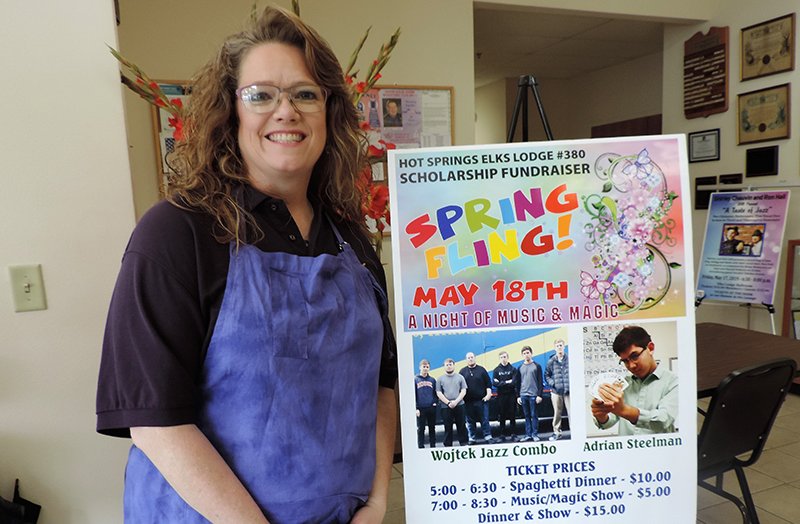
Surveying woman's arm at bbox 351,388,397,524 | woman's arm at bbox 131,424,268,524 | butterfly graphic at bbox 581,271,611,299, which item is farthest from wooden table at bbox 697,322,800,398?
woman's arm at bbox 131,424,268,524

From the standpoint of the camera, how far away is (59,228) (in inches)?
50.8

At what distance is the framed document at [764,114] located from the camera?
369 centimetres

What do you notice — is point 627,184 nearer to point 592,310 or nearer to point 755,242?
point 592,310

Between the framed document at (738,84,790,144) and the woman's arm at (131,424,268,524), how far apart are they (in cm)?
421

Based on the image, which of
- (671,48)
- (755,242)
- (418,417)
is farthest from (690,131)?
(418,417)

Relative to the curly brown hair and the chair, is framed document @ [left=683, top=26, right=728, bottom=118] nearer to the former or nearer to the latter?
the chair

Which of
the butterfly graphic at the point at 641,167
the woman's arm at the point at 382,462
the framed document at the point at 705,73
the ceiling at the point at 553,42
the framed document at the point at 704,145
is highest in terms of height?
the ceiling at the point at 553,42

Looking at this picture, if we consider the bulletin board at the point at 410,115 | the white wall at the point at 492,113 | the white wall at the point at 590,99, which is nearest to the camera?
the bulletin board at the point at 410,115

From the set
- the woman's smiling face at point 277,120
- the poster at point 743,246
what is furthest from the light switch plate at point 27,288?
the poster at point 743,246

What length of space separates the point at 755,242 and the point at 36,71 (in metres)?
4.10

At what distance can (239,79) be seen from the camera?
37.6 inches

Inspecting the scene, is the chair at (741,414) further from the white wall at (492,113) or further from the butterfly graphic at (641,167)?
the white wall at (492,113)

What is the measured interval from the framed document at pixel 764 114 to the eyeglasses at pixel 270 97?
393 centimetres

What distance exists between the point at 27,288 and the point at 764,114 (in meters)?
4.43
